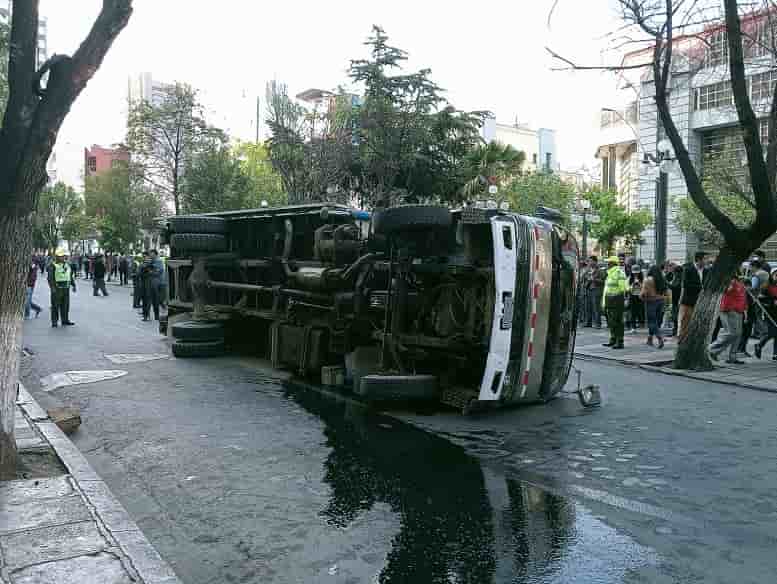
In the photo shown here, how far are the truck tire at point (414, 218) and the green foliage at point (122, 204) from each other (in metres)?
37.7

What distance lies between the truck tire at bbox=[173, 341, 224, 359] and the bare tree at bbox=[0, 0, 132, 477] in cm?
582

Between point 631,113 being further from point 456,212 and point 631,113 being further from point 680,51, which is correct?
point 456,212

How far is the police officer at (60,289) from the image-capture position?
16562 millimetres

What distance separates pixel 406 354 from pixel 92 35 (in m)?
4.12

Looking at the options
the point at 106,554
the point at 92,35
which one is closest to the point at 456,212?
the point at 92,35

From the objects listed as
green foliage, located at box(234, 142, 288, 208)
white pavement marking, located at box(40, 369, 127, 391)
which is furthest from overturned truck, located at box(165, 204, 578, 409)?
green foliage, located at box(234, 142, 288, 208)

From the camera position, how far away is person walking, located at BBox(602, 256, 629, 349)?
13.1 metres

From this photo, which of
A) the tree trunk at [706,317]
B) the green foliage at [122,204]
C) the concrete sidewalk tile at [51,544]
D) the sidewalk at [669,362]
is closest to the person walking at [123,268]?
the green foliage at [122,204]

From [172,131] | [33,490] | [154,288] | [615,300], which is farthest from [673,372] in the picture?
[172,131]

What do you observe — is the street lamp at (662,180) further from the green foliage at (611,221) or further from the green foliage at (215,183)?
the green foliage at (611,221)

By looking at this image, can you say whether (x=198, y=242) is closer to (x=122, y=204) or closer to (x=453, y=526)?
(x=453, y=526)

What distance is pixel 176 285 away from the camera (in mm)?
13039

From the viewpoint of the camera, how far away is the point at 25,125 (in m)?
5.19

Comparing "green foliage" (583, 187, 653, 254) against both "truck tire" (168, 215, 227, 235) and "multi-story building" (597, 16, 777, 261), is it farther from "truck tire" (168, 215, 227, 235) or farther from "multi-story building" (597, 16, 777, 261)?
"truck tire" (168, 215, 227, 235)
